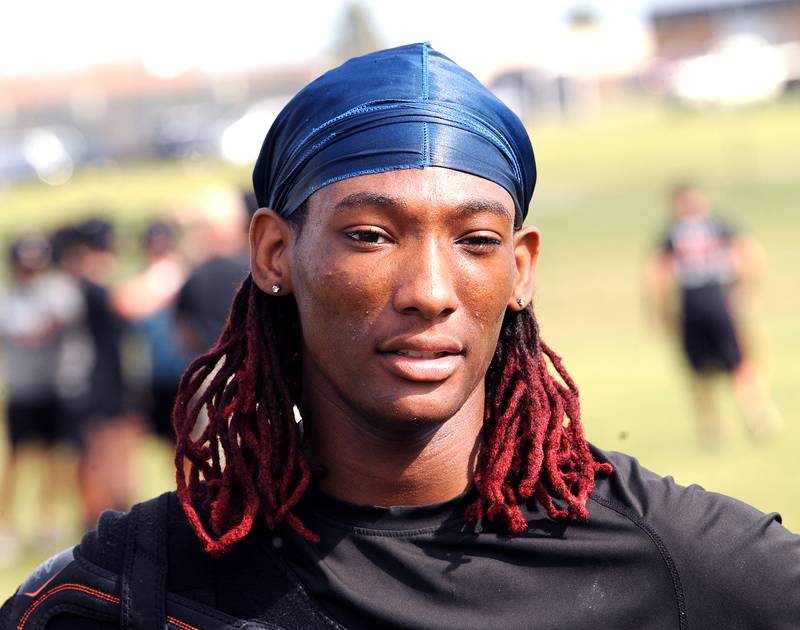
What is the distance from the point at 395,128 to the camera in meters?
2.34

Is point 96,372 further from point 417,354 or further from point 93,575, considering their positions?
point 417,354

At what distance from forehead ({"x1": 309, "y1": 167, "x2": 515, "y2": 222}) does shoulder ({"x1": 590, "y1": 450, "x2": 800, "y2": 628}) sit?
58cm

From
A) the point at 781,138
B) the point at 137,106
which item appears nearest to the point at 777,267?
the point at 781,138

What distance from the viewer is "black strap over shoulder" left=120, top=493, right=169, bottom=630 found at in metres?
2.31

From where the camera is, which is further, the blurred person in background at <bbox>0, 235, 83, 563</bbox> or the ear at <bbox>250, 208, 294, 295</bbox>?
the blurred person in background at <bbox>0, 235, 83, 563</bbox>

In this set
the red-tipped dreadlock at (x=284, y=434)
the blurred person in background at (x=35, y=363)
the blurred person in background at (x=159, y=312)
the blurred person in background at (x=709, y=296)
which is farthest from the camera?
the blurred person in background at (x=709, y=296)

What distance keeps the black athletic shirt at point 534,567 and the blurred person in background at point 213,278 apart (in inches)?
225

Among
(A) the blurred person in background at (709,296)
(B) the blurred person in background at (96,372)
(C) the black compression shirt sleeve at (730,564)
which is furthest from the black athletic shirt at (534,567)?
(A) the blurred person in background at (709,296)

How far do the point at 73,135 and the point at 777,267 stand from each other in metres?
19.9

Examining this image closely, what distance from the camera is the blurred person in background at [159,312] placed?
9.08 metres

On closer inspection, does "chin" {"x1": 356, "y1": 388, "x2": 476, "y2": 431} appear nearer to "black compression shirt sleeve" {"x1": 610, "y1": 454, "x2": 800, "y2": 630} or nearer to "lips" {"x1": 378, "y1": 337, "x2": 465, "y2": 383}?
"lips" {"x1": 378, "y1": 337, "x2": 465, "y2": 383}

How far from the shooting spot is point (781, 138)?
37531 millimetres

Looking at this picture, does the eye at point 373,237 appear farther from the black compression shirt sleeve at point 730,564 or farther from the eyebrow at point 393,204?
the black compression shirt sleeve at point 730,564

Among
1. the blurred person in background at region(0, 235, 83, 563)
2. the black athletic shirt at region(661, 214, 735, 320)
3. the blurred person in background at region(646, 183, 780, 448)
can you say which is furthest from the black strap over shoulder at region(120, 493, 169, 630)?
the black athletic shirt at region(661, 214, 735, 320)
